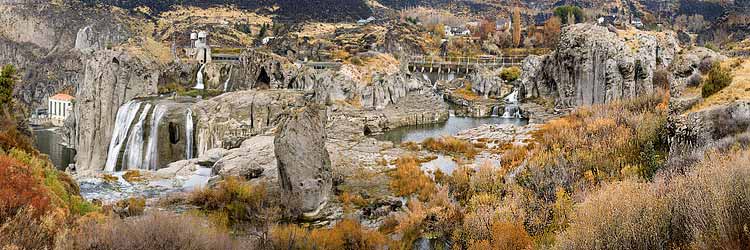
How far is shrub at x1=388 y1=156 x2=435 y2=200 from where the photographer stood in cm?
2031

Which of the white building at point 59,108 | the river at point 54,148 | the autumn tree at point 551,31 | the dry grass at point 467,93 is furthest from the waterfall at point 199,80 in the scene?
the autumn tree at point 551,31

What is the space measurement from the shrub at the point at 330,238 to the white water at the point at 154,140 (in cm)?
2096

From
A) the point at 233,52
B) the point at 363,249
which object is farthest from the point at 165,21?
the point at 363,249

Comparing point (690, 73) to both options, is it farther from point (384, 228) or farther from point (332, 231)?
point (332, 231)

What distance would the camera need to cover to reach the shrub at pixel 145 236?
31.0 ft

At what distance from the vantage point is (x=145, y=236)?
984 centimetres

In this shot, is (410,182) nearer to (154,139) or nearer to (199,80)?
(154,139)

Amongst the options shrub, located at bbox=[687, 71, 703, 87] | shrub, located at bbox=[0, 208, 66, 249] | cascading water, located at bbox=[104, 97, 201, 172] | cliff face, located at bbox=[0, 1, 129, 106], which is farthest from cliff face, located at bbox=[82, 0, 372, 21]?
shrub, located at bbox=[0, 208, 66, 249]

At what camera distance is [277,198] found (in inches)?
725

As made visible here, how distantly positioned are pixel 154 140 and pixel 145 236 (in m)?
25.1

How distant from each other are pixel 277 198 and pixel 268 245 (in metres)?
6.05

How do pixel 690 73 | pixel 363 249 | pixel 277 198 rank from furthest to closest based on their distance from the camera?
pixel 690 73
pixel 277 198
pixel 363 249

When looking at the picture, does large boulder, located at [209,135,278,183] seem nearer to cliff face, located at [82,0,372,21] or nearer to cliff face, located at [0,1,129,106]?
cliff face, located at [0,1,129,106]

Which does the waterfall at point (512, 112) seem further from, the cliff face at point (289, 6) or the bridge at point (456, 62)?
the cliff face at point (289, 6)
